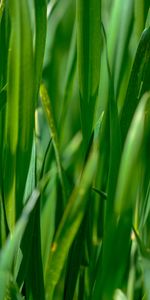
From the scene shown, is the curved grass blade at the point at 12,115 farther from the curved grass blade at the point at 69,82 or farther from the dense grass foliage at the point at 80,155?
the curved grass blade at the point at 69,82

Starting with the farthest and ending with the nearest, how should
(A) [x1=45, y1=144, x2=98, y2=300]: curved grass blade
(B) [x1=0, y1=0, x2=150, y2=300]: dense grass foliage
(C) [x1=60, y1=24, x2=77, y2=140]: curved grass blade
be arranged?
1. (C) [x1=60, y1=24, x2=77, y2=140]: curved grass blade
2. (B) [x1=0, y1=0, x2=150, y2=300]: dense grass foliage
3. (A) [x1=45, y1=144, x2=98, y2=300]: curved grass blade

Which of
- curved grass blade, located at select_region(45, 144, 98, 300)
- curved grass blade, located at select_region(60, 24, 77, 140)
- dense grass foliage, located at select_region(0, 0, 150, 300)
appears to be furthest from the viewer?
curved grass blade, located at select_region(60, 24, 77, 140)

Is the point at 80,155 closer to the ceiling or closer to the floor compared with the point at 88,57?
closer to the floor

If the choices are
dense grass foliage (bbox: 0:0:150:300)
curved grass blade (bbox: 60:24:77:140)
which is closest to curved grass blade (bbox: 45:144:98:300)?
dense grass foliage (bbox: 0:0:150:300)

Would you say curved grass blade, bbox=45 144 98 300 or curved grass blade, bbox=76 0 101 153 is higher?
curved grass blade, bbox=76 0 101 153

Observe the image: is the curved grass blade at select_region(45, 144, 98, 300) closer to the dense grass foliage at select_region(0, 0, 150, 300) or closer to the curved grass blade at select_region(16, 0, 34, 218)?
the dense grass foliage at select_region(0, 0, 150, 300)

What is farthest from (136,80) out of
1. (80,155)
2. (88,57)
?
(80,155)

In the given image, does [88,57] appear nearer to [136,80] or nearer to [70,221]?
[136,80]

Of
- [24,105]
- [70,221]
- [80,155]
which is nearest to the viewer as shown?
[70,221]
